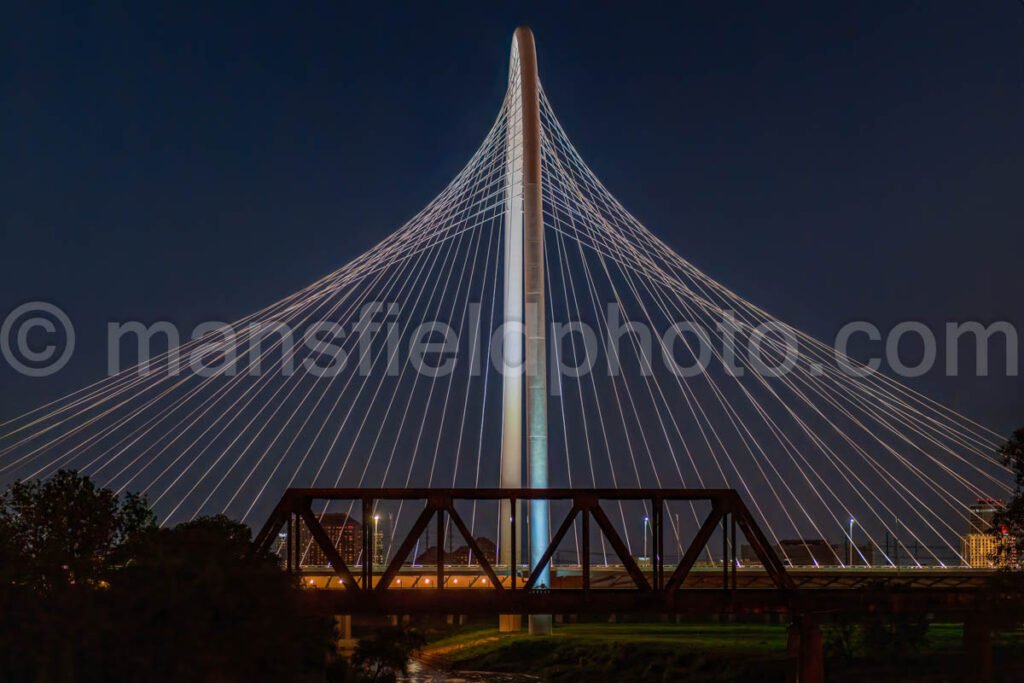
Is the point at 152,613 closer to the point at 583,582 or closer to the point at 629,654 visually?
the point at 583,582

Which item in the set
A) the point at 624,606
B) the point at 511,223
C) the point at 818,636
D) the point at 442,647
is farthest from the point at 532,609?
the point at 442,647

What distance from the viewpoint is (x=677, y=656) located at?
56.5 meters

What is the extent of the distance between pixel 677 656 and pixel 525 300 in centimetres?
1667

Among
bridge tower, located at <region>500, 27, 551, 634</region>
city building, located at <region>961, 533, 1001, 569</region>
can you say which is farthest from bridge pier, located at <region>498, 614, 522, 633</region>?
city building, located at <region>961, 533, 1001, 569</region>

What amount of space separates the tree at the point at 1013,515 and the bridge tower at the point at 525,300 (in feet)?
52.9

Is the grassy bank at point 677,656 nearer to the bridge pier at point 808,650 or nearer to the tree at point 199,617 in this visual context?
the bridge pier at point 808,650

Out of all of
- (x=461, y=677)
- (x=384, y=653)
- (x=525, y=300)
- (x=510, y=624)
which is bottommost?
(x=461, y=677)

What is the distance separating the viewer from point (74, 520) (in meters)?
32.6

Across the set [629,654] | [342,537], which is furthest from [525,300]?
[342,537]

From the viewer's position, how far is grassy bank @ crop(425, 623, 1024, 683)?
4797 centimetres

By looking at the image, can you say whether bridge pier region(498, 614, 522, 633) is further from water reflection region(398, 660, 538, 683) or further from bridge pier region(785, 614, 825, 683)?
bridge pier region(785, 614, 825, 683)

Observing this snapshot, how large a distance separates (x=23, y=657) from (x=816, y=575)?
89.6 ft

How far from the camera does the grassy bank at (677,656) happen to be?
47969 millimetres

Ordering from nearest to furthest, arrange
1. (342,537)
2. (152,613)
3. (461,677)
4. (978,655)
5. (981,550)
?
1. (152,613)
2. (978,655)
3. (461,677)
4. (981,550)
5. (342,537)
